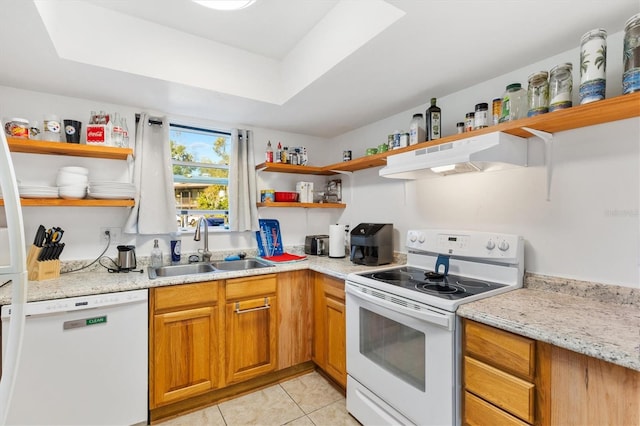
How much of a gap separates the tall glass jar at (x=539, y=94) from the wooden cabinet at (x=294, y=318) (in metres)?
1.79

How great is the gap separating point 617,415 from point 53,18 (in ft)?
9.27

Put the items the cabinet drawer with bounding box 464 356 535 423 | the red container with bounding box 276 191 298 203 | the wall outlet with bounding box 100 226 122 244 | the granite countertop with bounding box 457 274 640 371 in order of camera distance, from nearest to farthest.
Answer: the granite countertop with bounding box 457 274 640 371 → the cabinet drawer with bounding box 464 356 535 423 → the wall outlet with bounding box 100 226 122 244 → the red container with bounding box 276 191 298 203

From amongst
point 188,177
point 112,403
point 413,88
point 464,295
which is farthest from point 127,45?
point 464,295

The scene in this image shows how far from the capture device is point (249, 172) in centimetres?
268

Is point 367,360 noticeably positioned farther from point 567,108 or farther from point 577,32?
point 577,32

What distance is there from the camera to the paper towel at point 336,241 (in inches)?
102

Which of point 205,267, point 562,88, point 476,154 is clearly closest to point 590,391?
point 476,154

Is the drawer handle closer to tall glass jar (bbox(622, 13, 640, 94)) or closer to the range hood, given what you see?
the range hood

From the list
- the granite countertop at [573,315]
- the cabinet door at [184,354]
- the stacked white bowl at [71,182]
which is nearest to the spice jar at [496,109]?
the granite countertop at [573,315]

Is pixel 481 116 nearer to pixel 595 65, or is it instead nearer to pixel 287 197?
pixel 595 65

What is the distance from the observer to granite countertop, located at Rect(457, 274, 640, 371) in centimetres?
91

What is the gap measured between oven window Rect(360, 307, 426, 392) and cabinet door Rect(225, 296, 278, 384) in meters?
0.75

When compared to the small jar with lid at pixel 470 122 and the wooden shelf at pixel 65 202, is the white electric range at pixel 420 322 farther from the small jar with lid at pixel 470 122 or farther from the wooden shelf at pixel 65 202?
the wooden shelf at pixel 65 202

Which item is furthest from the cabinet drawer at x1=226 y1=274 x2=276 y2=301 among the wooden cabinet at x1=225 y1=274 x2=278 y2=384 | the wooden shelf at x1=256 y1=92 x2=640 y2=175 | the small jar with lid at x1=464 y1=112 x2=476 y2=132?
the small jar with lid at x1=464 y1=112 x2=476 y2=132
